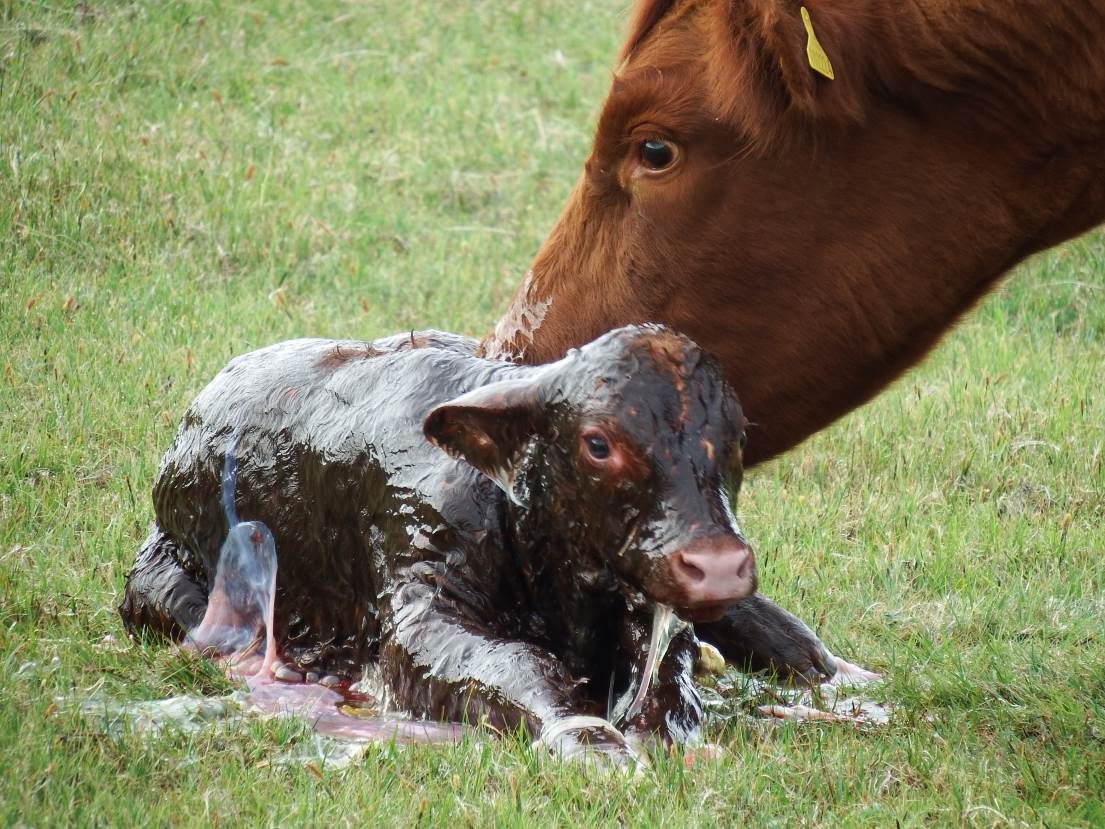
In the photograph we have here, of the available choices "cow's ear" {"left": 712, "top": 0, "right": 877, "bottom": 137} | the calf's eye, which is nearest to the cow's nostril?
the calf's eye

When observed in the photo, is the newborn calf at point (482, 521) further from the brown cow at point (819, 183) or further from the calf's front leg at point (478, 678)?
the brown cow at point (819, 183)

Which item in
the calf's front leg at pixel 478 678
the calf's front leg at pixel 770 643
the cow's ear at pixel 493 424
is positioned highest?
the cow's ear at pixel 493 424

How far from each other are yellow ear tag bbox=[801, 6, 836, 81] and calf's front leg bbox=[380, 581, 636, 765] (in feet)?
5.18

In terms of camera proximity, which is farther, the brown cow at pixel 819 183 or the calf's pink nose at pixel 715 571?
the brown cow at pixel 819 183

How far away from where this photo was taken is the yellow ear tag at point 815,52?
12.6ft

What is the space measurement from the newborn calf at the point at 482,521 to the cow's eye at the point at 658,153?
0.69 metres

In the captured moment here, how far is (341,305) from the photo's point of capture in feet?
25.6

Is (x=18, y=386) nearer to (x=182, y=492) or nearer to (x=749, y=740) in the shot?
(x=182, y=492)

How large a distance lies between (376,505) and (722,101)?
138cm

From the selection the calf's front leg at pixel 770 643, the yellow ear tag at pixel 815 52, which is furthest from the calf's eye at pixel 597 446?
the yellow ear tag at pixel 815 52

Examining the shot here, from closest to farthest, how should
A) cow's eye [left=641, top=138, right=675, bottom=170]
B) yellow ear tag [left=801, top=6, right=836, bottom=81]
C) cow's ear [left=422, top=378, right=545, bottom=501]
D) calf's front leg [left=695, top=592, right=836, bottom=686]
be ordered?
cow's ear [left=422, top=378, right=545, bottom=501], yellow ear tag [left=801, top=6, right=836, bottom=81], cow's eye [left=641, top=138, right=675, bottom=170], calf's front leg [left=695, top=592, right=836, bottom=686]

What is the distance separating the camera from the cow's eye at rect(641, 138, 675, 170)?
4184mm

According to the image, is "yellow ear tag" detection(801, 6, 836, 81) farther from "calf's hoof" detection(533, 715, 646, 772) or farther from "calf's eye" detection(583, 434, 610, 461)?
"calf's hoof" detection(533, 715, 646, 772)

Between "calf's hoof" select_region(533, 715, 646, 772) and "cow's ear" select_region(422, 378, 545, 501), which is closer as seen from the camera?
"calf's hoof" select_region(533, 715, 646, 772)
